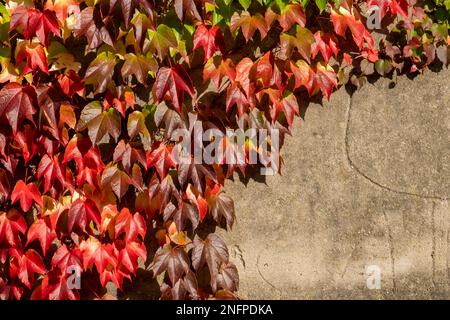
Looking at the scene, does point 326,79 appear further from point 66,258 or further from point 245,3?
point 66,258

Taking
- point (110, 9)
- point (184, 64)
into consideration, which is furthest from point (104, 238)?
point (110, 9)

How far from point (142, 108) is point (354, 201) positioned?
1.09 metres

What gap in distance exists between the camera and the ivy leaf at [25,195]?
7.40 ft

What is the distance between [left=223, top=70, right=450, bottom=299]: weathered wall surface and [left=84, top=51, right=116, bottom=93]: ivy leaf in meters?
0.74

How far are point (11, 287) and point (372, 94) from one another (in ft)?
6.07

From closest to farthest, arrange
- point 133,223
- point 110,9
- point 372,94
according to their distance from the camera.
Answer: point 110,9, point 133,223, point 372,94

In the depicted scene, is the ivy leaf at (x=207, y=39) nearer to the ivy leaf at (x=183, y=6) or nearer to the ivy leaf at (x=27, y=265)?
the ivy leaf at (x=183, y=6)

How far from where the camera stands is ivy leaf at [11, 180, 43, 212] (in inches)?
88.8

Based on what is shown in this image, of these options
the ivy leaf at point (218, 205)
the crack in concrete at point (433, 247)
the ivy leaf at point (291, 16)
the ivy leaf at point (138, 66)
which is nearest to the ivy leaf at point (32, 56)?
the ivy leaf at point (138, 66)

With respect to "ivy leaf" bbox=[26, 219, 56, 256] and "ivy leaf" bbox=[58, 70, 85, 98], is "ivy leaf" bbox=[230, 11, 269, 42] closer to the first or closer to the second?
"ivy leaf" bbox=[58, 70, 85, 98]

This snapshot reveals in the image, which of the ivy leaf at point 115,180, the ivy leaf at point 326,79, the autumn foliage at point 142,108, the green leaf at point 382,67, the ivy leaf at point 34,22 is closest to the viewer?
the ivy leaf at point 34,22

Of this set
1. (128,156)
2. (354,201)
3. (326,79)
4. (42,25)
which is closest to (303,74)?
(326,79)

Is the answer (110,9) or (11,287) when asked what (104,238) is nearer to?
(11,287)

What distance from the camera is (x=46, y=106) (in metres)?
2.17
